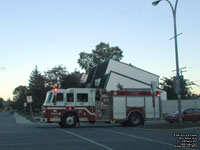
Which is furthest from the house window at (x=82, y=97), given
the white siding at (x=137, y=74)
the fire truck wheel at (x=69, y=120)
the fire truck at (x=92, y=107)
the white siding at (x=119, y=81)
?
the white siding at (x=137, y=74)

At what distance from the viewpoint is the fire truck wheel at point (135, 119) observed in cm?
2472

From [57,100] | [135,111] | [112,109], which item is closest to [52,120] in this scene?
[57,100]

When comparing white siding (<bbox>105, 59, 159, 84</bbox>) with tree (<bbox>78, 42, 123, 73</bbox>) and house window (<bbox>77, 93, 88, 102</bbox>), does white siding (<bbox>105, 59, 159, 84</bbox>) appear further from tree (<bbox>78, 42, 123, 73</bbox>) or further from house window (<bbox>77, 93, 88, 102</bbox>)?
house window (<bbox>77, 93, 88, 102</bbox>)

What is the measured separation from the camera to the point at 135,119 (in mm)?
24938

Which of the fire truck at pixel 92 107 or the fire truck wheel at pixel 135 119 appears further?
the fire truck wheel at pixel 135 119

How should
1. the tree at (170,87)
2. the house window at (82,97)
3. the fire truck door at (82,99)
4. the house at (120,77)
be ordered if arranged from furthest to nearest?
1. the tree at (170,87)
2. the house at (120,77)
3. the house window at (82,97)
4. the fire truck door at (82,99)

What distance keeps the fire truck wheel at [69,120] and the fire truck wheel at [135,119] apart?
4034mm

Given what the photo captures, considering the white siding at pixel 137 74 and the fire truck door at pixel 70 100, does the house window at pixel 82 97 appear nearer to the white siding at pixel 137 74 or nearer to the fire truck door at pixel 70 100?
the fire truck door at pixel 70 100

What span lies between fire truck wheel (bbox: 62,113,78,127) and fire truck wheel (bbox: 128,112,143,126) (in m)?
4.03

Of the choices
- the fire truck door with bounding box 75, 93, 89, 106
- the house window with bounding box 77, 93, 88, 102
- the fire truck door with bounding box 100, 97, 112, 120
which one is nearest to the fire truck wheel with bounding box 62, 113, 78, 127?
the fire truck door with bounding box 75, 93, 89, 106

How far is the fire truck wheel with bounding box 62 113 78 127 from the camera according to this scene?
23766 millimetres

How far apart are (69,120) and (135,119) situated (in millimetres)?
4940

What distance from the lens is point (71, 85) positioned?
179ft

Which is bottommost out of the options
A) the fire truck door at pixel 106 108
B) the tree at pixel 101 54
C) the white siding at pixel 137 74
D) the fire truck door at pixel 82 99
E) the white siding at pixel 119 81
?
the fire truck door at pixel 106 108
